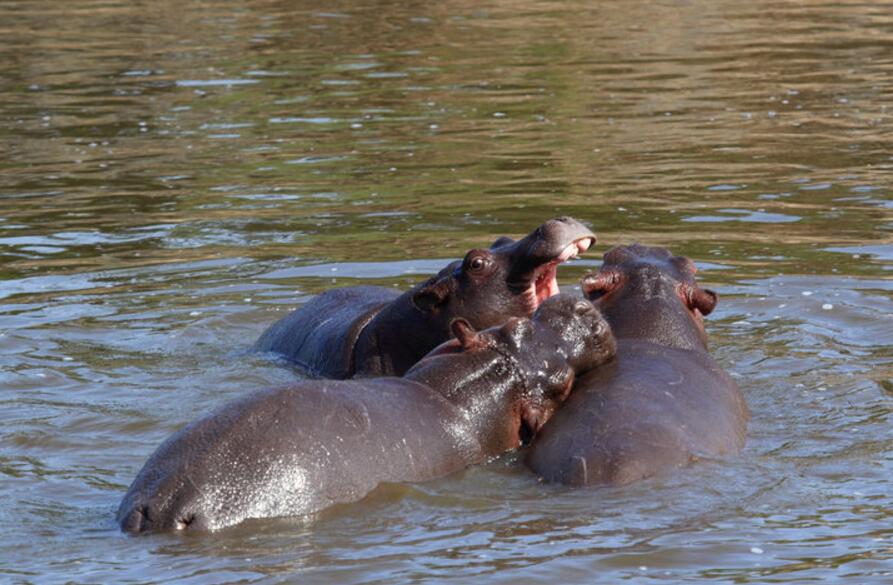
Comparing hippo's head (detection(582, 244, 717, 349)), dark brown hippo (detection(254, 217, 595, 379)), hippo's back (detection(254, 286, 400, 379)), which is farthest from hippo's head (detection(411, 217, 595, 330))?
hippo's back (detection(254, 286, 400, 379))

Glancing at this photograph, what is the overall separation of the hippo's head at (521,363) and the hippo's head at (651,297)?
0.60 meters

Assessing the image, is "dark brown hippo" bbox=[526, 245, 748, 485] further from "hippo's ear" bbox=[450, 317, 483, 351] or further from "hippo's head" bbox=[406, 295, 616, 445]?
"hippo's ear" bbox=[450, 317, 483, 351]

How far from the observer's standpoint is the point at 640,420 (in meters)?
7.48

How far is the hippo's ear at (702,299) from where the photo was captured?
29.7ft

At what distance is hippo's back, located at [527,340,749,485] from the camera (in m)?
7.23

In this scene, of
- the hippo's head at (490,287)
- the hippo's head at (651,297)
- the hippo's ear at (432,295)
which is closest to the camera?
the hippo's head at (651,297)

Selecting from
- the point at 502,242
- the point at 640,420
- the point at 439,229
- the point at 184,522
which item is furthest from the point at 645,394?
the point at 439,229

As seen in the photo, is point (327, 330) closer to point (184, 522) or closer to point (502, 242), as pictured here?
point (502, 242)

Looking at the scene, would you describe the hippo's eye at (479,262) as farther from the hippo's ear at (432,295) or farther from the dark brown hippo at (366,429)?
the dark brown hippo at (366,429)

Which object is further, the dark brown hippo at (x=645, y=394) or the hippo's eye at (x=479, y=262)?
the hippo's eye at (x=479, y=262)

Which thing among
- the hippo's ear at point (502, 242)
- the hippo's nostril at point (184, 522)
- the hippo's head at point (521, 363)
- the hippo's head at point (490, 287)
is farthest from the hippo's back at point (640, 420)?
the hippo's nostril at point (184, 522)

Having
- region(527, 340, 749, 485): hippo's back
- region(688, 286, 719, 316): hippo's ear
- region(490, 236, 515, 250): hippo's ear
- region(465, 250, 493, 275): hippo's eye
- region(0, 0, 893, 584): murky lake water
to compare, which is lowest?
region(0, 0, 893, 584): murky lake water

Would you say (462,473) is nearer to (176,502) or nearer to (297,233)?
(176,502)

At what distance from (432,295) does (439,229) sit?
406 centimetres
